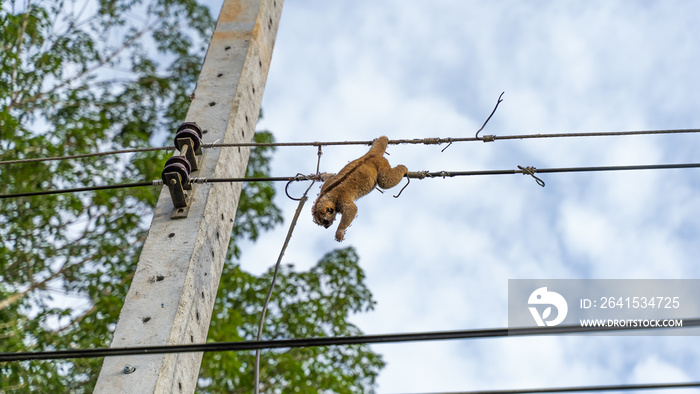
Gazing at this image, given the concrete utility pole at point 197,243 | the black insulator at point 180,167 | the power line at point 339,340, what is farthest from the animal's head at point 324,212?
A: the power line at point 339,340

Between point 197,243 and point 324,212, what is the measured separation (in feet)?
2.22

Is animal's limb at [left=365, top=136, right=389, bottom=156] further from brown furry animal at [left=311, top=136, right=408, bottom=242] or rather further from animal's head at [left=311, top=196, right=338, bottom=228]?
animal's head at [left=311, top=196, right=338, bottom=228]

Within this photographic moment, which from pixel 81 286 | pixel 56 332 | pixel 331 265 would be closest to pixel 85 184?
pixel 81 286

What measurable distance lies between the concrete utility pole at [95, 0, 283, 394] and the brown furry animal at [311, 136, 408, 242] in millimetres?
502

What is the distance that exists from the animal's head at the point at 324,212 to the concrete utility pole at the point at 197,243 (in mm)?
460

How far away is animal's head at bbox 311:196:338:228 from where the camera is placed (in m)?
3.72

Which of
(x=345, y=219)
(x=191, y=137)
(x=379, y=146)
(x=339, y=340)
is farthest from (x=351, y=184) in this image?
(x=339, y=340)

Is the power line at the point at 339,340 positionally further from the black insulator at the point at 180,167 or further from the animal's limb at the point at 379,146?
the animal's limb at the point at 379,146

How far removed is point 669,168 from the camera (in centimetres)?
387

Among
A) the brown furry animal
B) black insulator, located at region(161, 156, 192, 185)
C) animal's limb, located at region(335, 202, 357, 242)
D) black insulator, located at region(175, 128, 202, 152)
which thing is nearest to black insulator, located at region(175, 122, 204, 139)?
black insulator, located at region(175, 128, 202, 152)

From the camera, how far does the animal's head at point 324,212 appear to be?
146 inches

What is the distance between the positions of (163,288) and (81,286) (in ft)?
19.2

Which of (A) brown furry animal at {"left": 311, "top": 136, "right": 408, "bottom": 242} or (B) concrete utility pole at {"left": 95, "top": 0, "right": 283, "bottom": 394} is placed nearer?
(B) concrete utility pole at {"left": 95, "top": 0, "right": 283, "bottom": 394}

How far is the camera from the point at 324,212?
3.72 meters
